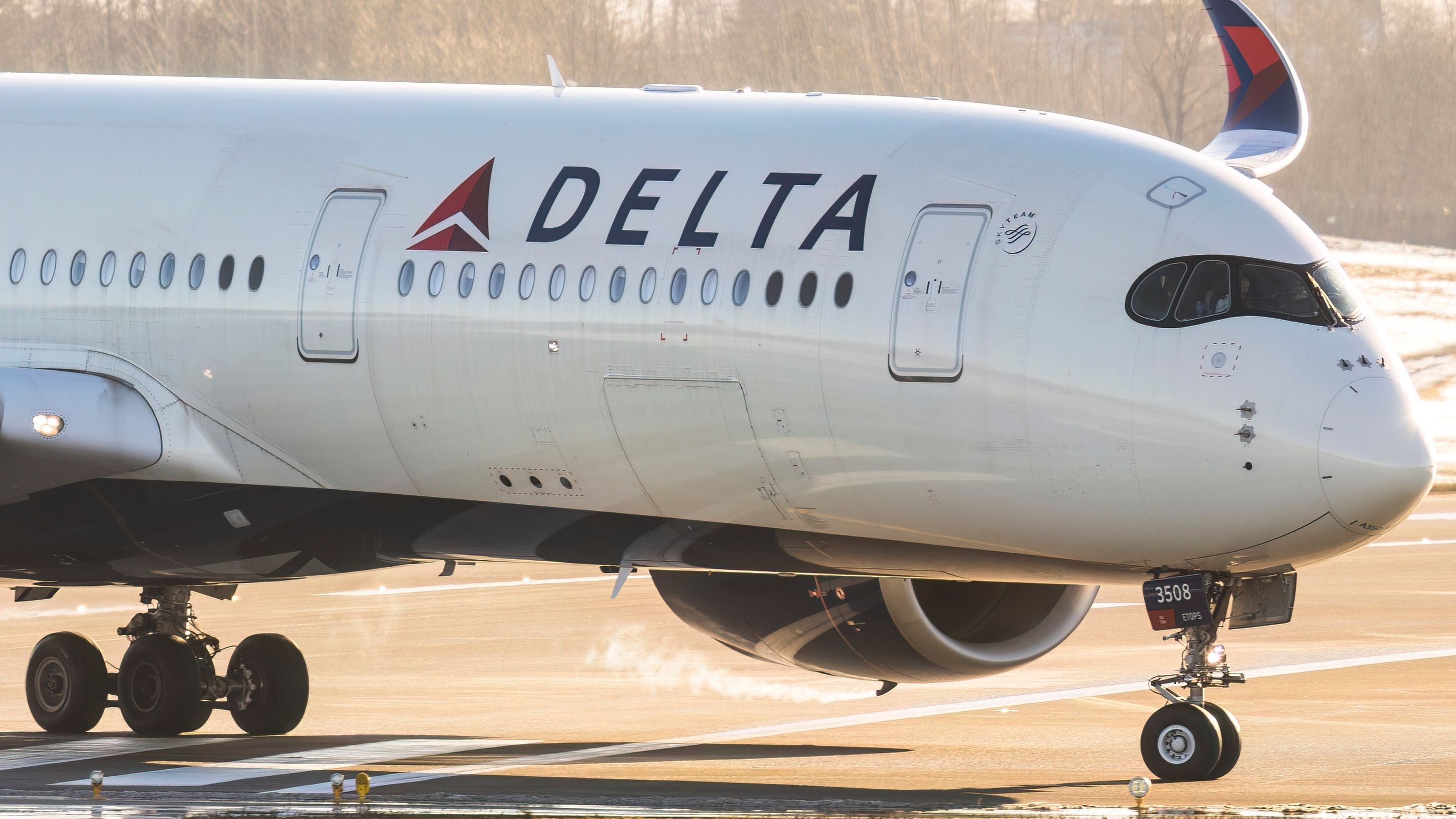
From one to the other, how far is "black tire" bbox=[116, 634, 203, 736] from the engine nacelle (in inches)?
173

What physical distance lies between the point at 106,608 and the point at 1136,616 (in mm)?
13111

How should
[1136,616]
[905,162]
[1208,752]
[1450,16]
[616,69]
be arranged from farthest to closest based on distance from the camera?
[1450,16] < [616,69] < [1136,616] < [905,162] < [1208,752]

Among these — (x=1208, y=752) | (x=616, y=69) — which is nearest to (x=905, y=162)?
(x=1208, y=752)

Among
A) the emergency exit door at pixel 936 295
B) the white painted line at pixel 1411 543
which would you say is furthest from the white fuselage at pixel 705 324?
the white painted line at pixel 1411 543

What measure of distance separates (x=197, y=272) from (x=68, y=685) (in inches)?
179

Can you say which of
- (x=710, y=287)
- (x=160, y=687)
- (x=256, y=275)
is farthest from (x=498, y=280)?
(x=160, y=687)

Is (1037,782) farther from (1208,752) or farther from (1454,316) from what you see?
(1454,316)

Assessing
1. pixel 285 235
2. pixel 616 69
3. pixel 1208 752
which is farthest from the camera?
pixel 616 69

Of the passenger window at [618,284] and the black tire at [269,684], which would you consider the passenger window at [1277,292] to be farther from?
the black tire at [269,684]

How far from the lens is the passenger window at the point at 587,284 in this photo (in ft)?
46.9

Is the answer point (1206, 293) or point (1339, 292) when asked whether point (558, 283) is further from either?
point (1339, 292)

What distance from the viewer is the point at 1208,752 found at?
12.9 m

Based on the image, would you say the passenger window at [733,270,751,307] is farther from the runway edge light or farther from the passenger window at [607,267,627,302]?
the runway edge light

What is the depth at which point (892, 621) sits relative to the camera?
52.2ft
